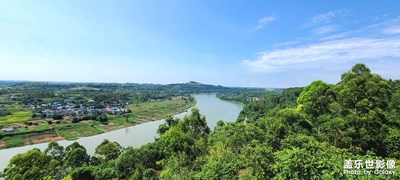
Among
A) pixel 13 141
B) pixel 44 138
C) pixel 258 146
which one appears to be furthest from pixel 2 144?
pixel 258 146

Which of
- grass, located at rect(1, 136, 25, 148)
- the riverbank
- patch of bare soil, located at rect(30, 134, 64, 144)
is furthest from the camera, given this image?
patch of bare soil, located at rect(30, 134, 64, 144)

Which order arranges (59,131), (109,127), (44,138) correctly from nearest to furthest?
(44,138)
(59,131)
(109,127)

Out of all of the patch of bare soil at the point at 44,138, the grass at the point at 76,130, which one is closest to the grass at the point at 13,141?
the patch of bare soil at the point at 44,138

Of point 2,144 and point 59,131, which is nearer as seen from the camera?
point 2,144

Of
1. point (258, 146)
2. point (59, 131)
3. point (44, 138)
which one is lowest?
point (44, 138)

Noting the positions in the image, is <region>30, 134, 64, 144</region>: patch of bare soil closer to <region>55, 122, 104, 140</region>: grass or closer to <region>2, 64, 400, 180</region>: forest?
<region>55, 122, 104, 140</region>: grass

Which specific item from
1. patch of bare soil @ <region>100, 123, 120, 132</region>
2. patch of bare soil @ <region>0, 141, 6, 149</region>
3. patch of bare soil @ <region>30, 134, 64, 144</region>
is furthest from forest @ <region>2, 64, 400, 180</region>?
patch of bare soil @ <region>100, 123, 120, 132</region>

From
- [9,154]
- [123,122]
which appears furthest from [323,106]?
[123,122]

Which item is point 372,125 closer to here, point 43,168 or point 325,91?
point 325,91

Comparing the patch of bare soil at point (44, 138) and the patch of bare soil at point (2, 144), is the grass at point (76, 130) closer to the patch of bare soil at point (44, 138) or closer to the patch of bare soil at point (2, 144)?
the patch of bare soil at point (44, 138)

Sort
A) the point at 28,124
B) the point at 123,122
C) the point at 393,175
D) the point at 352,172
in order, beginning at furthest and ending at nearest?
the point at 123,122, the point at 28,124, the point at 352,172, the point at 393,175

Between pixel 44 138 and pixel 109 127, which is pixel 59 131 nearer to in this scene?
pixel 44 138
